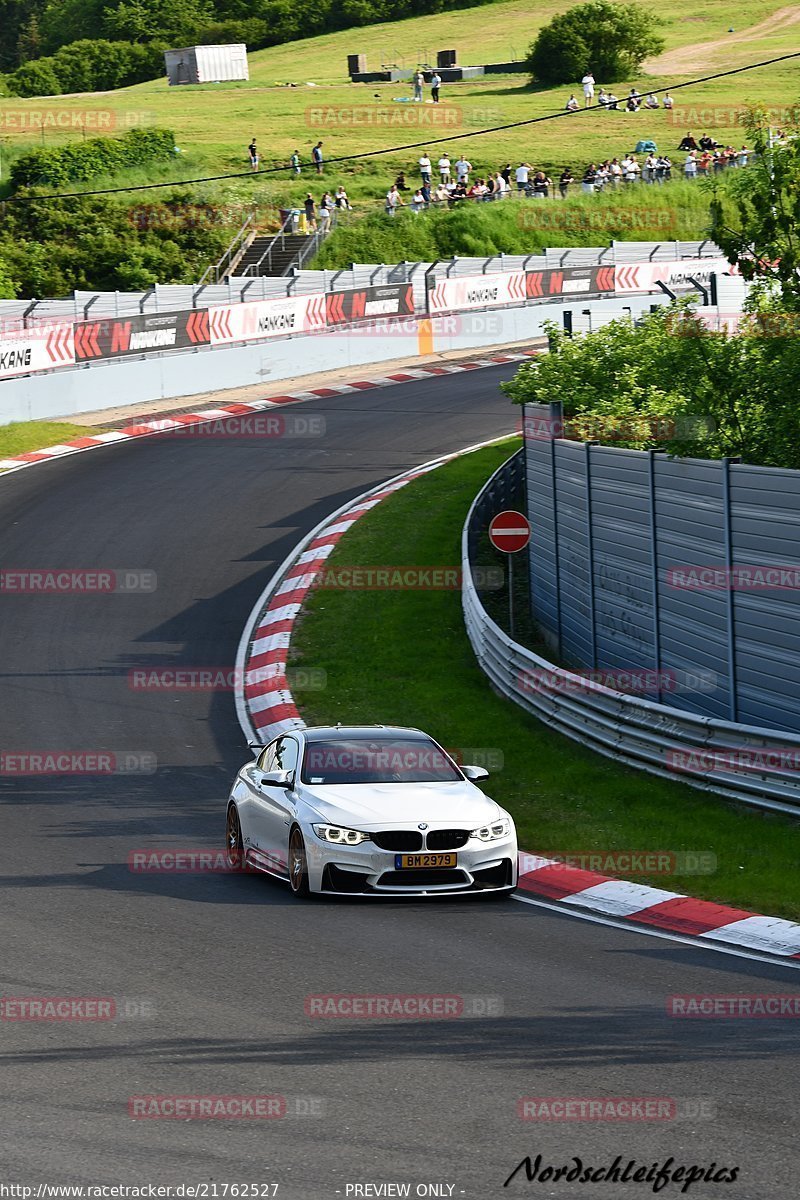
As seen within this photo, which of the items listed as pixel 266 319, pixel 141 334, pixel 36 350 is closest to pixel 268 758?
pixel 36 350

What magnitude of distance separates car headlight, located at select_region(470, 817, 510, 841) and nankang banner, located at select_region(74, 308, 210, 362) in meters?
26.0

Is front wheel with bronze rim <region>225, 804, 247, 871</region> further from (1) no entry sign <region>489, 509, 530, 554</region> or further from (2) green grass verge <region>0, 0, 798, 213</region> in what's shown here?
(2) green grass verge <region>0, 0, 798, 213</region>

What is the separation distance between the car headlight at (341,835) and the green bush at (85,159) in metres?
58.5

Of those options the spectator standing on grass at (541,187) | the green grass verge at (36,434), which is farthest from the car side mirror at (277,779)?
the spectator standing on grass at (541,187)

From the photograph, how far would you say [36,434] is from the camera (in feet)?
114

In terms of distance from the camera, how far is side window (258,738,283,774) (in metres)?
14.2

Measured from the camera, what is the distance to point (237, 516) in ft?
94.9

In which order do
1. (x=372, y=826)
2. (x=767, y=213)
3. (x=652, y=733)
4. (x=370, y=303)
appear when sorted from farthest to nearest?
(x=370, y=303) → (x=767, y=213) → (x=652, y=733) → (x=372, y=826)

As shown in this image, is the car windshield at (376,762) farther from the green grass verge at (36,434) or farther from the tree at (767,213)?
the green grass verge at (36,434)

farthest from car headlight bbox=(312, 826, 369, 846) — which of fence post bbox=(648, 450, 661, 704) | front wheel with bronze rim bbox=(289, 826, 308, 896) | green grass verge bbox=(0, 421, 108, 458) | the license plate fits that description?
green grass verge bbox=(0, 421, 108, 458)

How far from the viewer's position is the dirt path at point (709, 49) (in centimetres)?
11738

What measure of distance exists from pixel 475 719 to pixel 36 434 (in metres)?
19.0

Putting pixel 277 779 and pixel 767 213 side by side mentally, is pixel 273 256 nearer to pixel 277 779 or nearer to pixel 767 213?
pixel 767 213

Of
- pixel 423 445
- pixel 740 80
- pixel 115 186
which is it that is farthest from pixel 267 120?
pixel 423 445
